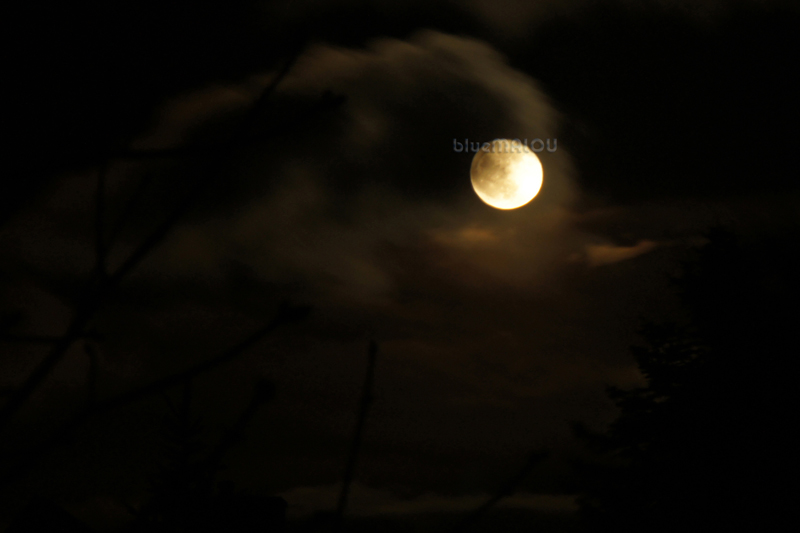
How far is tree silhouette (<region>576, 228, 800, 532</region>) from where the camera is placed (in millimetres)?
10328

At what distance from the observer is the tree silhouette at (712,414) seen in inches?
407

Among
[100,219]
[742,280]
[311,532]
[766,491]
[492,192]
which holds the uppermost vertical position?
[492,192]

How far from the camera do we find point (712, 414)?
37.3ft

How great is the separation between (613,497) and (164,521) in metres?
12.6

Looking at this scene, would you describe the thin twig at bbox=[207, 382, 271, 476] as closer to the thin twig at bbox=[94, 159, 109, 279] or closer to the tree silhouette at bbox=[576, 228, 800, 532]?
the thin twig at bbox=[94, 159, 109, 279]

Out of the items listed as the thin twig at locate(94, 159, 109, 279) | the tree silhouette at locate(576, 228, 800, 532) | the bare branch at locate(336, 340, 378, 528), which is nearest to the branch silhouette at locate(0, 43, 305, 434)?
the thin twig at locate(94, 159, 109, 279)

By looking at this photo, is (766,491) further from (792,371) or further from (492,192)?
(492,192)

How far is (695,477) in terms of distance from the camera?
35.4 ft

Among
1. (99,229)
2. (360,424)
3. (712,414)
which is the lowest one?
(360,424)

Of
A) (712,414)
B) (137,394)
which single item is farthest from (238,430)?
(712,414)

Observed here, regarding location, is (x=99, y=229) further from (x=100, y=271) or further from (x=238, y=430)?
(x=238, y=430)

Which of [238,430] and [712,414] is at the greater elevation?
[712,414]

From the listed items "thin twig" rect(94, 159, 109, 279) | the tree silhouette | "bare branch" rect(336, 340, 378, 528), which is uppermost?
the tree silhouette

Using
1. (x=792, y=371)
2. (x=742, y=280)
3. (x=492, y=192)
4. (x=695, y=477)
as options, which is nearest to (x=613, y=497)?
(x=695, y=477)
